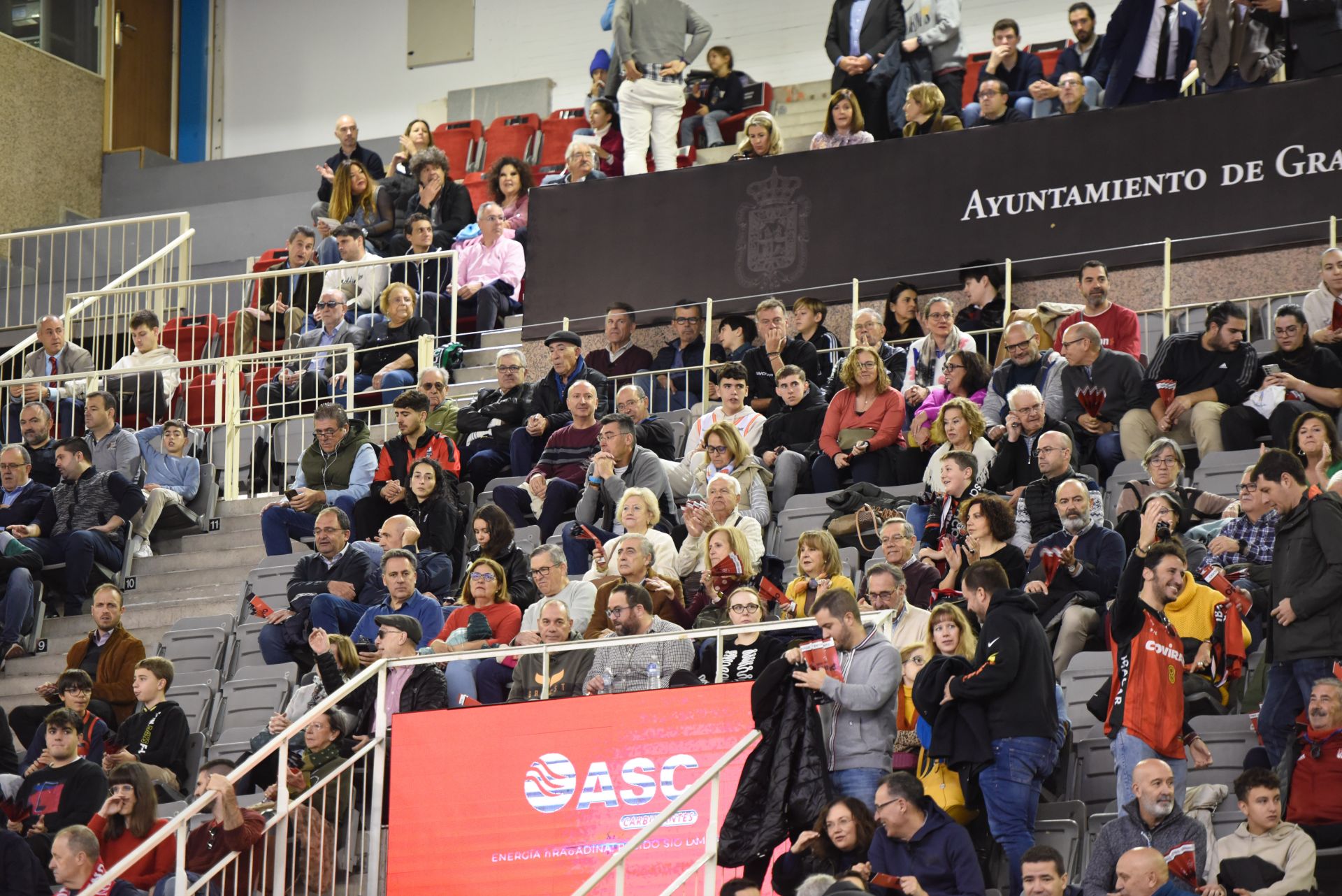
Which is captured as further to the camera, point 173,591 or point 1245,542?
point 173,591

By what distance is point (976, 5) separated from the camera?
711 inches

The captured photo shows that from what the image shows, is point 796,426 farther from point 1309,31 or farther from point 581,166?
point 1309,31

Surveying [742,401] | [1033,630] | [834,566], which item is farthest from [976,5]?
[1033,630]

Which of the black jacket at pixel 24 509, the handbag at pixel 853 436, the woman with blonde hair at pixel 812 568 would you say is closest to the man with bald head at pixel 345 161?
the black jacket at pixel 24 509

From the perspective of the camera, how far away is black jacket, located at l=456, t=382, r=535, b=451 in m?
12.4

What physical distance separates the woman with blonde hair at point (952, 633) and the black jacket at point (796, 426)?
3.31m

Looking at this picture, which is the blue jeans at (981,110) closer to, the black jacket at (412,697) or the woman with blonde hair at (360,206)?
the woman with blonde hair at (360,206)

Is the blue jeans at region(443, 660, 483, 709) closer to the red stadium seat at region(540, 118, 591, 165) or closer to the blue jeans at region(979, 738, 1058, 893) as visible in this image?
the blue jeans at region(979, 738, 1058, 893)

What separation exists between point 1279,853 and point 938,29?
8.45 metres

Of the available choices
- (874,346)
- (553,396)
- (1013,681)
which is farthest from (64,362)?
(1013,681)

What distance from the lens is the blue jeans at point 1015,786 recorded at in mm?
7523

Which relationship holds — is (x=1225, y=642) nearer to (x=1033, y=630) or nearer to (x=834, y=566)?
(x=1033, y=630)

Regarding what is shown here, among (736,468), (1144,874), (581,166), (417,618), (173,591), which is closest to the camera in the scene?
(1144,874)

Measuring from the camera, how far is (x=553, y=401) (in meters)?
12.3
